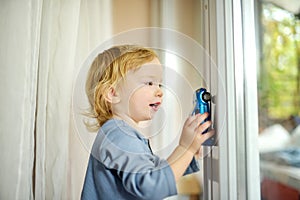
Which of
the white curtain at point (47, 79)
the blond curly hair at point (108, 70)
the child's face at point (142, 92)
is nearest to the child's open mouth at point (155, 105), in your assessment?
the child's face at point (142, 92)

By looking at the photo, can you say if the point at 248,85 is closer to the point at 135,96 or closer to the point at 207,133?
the point at 207,133

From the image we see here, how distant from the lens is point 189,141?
2.56 feet

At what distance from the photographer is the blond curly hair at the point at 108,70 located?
0.77 m

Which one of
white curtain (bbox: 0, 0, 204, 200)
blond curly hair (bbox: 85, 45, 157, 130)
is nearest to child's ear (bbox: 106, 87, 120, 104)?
blond curly hair (bbox: 85, 45, 157, 130)

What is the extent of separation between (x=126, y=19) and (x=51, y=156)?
482 millimetres

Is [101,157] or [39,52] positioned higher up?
[39,52]

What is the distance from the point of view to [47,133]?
0.91 m

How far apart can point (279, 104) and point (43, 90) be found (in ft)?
2.19

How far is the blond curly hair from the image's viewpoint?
0.77 meters

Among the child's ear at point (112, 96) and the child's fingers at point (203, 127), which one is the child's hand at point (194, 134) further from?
the child's ear at point (112, 96)

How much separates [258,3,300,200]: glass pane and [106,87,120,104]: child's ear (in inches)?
15.2

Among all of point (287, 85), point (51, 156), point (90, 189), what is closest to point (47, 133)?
point (51, 156)

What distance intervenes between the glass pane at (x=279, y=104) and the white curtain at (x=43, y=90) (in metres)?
0.48

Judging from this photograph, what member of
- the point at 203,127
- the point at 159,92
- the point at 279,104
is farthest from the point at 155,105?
the point at 279,104
